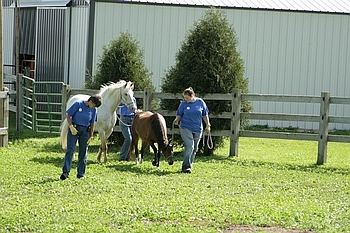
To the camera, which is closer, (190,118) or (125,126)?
(190,118)

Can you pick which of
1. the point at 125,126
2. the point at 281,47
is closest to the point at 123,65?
the point at 125,126

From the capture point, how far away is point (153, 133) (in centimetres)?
1537

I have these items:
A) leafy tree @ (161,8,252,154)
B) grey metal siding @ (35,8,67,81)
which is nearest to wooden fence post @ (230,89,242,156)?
leafy tree @ (161,8,252,154)

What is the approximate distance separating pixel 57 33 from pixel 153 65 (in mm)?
4170

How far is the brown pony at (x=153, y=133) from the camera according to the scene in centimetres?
1507

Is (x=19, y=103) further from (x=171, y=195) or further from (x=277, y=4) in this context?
(x=171, y=195)

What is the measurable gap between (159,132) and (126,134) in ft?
6.12

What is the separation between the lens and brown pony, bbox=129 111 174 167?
15070 mm

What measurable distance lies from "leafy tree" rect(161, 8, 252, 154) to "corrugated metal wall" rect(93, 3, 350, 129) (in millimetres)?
7811

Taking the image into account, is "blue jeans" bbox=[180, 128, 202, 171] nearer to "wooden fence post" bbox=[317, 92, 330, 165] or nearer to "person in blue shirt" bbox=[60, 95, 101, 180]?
"person in blue shirt" bbox=[60, 95, 101, 180]

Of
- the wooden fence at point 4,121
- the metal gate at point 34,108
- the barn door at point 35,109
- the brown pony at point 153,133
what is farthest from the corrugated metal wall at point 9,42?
the brown pony at point 153,133

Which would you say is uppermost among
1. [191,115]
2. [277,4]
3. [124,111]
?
[277,4]

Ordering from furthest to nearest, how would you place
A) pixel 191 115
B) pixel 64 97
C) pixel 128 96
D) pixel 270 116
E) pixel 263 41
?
pixel 263 41 < pixel 64 97 < pixel 270 116 < pixel 128 96 < pixel 191 115

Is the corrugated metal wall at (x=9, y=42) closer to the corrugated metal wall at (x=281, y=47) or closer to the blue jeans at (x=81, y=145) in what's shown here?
the corrugated metal wall at (x=281, y=47)
